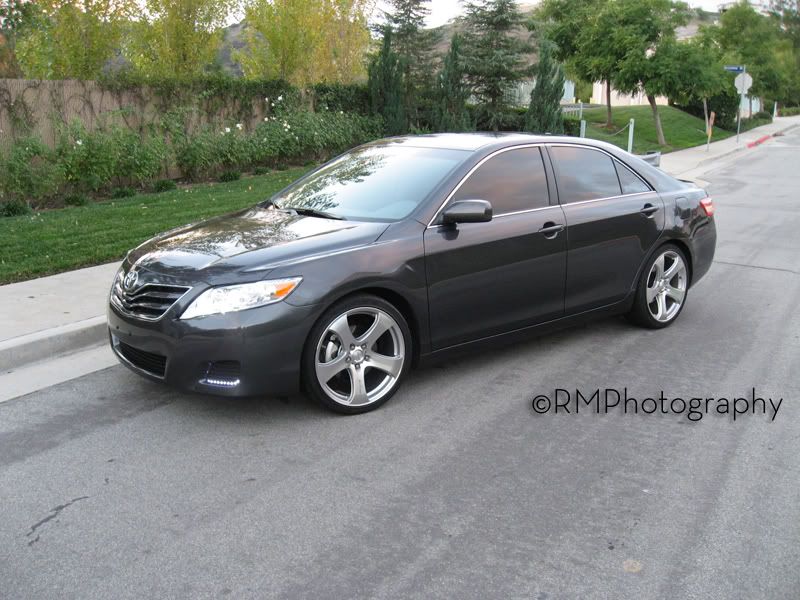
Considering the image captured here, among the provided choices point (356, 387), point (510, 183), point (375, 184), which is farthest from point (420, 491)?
point (510, 183)

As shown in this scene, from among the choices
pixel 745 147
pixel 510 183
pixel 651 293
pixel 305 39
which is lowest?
pixel 745 147

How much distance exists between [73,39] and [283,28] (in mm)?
6218

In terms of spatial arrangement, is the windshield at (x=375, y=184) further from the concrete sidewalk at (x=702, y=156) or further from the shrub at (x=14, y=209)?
the concrete sidewalk at (x=702, y=156)

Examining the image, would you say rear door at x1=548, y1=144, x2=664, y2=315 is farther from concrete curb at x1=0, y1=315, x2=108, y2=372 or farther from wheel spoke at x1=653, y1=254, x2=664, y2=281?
concrete curb at x1=0, y1=315, x2=108, y2=372

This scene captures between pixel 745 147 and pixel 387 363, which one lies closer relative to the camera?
pixel 387 363

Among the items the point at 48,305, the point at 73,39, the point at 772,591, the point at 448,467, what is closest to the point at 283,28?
the point at 73,39

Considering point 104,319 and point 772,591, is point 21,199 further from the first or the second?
point 772,591

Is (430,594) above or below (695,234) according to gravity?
below

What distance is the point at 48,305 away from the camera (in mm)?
6945

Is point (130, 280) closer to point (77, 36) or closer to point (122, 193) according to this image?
point (122, 193)

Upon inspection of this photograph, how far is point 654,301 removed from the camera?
6.75 meters

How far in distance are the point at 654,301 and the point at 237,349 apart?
12.2ft

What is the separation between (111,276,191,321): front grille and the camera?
4.67m

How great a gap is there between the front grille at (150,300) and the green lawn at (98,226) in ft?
11.5
